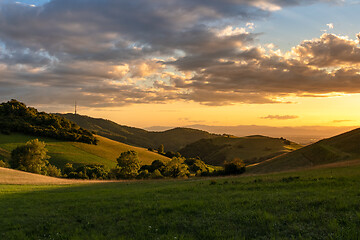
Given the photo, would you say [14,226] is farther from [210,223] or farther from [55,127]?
[55,127]

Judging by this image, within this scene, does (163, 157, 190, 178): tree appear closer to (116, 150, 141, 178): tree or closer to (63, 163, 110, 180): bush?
(116, 150, 141, 178): tree

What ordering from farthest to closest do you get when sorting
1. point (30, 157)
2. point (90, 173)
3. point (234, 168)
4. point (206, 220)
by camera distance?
point (90, 173) < point (30, 157) < point (234, 168) < point (206, 220)

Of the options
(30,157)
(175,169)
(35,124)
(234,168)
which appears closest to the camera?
(234,168)

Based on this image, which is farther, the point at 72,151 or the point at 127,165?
the point at 72,151

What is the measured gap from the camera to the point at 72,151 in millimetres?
128250

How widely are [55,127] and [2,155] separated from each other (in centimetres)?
5369

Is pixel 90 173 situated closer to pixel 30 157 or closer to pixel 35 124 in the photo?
pixel 30 157

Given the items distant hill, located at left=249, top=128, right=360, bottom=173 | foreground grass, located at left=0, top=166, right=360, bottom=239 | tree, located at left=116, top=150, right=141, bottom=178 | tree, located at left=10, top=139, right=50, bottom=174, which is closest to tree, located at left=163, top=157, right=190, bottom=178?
tree, located at left=116, top=150, right=141, bottom=178

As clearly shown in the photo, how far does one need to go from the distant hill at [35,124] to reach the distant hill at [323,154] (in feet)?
390

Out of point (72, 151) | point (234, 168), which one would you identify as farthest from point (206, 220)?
point (72, 151)

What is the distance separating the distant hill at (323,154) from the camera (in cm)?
5117

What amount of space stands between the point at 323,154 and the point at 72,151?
10981cm

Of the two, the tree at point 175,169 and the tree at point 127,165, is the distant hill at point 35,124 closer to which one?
the tree at point 127,165

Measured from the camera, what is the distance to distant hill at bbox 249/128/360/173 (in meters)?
51.2
